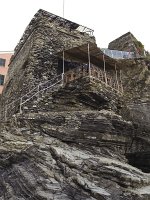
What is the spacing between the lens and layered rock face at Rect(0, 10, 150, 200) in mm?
13469

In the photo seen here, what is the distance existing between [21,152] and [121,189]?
17.2ft

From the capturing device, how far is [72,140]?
17.1m

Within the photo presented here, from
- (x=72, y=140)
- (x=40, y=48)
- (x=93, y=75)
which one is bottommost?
(x=72, y=140)

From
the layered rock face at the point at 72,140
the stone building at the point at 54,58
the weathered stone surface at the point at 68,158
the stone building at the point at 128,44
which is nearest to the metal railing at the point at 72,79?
the stone building at the point at 54,58

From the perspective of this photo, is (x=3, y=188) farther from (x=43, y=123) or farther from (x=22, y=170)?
(x=43, y=123)

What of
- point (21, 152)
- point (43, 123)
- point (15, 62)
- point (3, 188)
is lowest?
point (3, 188)

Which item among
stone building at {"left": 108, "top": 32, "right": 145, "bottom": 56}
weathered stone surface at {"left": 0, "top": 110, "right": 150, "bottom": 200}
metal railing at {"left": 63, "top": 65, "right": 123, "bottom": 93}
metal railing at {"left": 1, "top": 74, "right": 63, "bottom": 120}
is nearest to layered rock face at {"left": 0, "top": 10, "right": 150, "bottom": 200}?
weathered stone surface at {"left": 0, "top": 110, "right": 150, "bottom": 200}

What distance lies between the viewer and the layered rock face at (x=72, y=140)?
13.5 m

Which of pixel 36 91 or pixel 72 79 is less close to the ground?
pixel 72 79

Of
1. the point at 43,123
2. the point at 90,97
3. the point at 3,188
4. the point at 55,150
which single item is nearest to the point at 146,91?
the point at 90,97

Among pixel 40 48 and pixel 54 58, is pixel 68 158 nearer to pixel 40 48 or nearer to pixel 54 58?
pixel 54 58

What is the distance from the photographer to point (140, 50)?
3750 centimetres

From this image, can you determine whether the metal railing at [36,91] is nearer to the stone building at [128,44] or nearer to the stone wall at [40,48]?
the stone wall at [40,48]

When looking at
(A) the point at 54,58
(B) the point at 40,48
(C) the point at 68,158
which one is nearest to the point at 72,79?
(A) the point at 54,58
